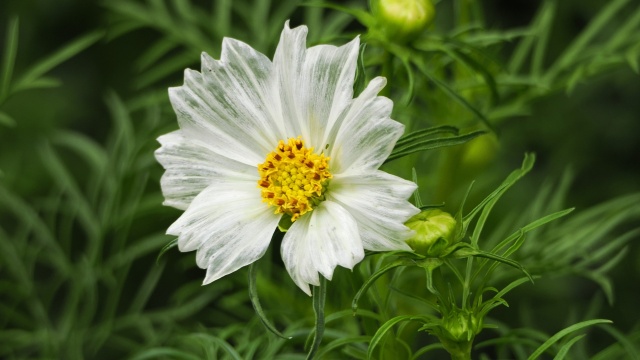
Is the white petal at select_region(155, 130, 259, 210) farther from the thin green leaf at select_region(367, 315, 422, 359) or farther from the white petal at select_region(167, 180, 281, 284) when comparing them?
the thin green leaf at select_region(367, 315, 422, 359)

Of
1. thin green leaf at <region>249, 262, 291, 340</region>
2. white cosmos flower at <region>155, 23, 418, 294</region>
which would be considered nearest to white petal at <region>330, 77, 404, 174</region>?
white cosmos flower at <region>155, 23, 418, 294</region>

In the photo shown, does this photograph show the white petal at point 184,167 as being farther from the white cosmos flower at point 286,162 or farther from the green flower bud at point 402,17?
the green flower bud at point 402,17

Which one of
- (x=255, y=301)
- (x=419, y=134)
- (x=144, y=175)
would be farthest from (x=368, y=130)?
(x=144, y=175)

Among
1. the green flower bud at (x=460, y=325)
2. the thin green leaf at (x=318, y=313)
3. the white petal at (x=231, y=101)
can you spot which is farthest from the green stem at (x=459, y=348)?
the white petal at (x=231, y=101)

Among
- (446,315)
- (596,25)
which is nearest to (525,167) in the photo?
(446,315)

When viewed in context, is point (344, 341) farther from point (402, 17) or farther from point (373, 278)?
point (402, 17)

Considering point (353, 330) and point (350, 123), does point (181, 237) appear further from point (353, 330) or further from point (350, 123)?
point (353, 330)
